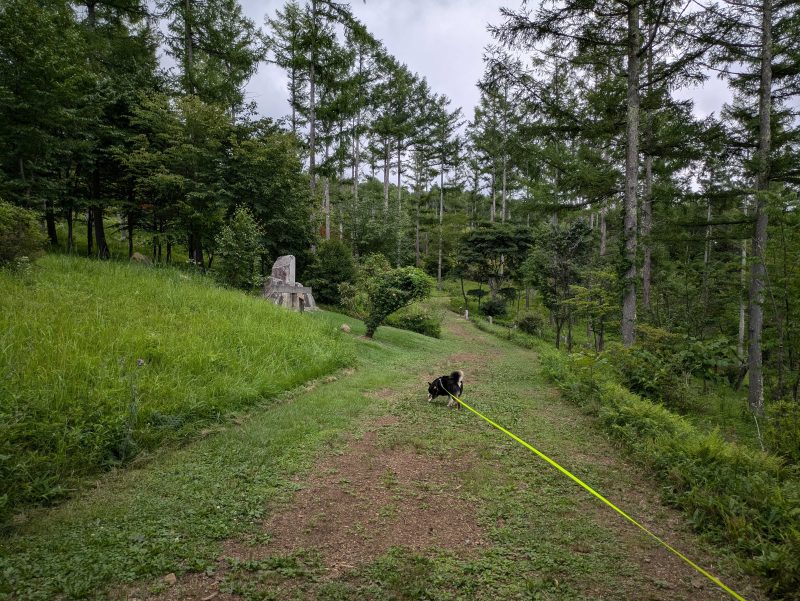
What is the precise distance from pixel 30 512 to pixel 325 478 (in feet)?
7.30

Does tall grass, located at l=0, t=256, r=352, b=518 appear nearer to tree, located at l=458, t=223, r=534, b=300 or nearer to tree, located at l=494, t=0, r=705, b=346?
tree, located at l=494, t=0, r=705, b=346

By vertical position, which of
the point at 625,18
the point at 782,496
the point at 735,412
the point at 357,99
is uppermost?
the point at 357,99

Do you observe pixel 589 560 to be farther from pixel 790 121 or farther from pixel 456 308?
pixel 456 308

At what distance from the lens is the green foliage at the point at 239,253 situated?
40.5ft

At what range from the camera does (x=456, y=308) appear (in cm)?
3080

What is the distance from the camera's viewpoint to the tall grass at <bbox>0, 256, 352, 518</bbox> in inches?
136

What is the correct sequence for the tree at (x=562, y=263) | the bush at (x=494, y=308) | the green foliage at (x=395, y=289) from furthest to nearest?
1. the bush at (x=494, y=308)
2. the tree at (x=562, y=263)
3. the green foliage at (x=395, y=289)

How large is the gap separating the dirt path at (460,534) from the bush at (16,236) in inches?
300

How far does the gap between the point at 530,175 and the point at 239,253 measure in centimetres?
912

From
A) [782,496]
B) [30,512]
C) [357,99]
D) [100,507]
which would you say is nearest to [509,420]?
[782,496]

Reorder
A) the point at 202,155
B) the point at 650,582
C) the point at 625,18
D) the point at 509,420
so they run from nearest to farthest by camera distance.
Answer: the point at 650,582
the point at 509,420
the point at 625,18
the point at 202,155

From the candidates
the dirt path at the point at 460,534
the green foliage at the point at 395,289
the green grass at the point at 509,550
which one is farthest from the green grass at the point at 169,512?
the green foliage at the point at 395,289

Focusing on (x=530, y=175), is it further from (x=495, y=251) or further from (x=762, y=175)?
(x=495, y=251)

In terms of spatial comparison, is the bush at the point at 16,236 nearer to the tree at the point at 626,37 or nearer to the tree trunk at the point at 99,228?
Result: the tree trunk at the point at 99,228
